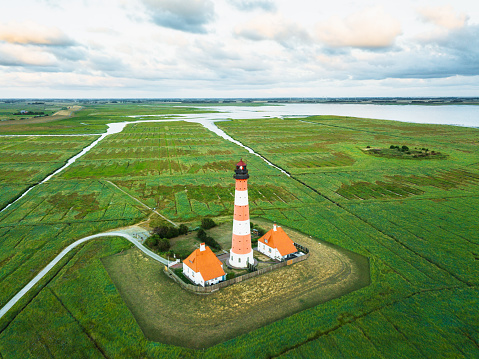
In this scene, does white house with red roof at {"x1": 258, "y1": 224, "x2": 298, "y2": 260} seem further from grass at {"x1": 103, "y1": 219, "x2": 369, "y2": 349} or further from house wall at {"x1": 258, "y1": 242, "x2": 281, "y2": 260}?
grass at {"x1": 103, "y1": 219, "x2": 369, "y2": 349}

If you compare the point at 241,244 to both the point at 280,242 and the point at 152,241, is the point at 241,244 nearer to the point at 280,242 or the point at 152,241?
the point at 280,242

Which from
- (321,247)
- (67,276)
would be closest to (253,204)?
(321,247)

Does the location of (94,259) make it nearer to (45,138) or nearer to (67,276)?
(67,276)

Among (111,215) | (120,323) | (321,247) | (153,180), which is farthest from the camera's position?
(153,180)

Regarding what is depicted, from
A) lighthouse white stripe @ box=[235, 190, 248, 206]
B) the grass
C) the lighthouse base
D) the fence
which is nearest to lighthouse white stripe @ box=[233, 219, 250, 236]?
lighthouse white stripe @ box=[235, 190, 248, 206]

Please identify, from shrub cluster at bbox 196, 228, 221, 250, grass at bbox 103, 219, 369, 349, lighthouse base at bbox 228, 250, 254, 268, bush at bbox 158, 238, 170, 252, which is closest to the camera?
grass at bbox 103, 219, 369, 349

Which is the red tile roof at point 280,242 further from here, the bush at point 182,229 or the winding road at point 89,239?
the winding road at point 89,239

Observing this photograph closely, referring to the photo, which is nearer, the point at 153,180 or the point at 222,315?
the point at 222,315
